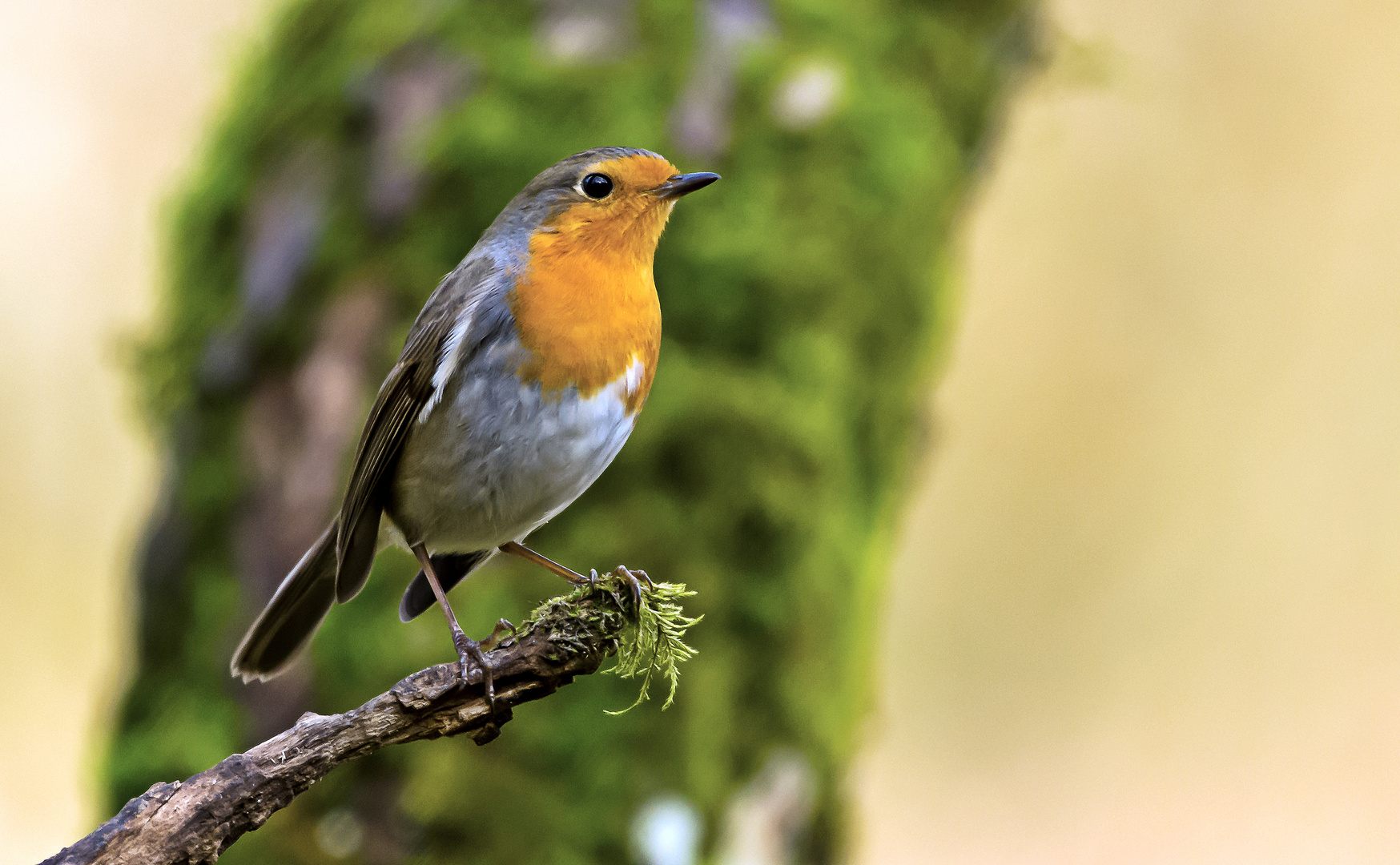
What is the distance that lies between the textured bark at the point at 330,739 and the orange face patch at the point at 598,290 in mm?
615

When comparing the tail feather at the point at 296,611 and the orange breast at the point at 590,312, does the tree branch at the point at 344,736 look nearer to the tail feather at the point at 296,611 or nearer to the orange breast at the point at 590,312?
the orange breast at the point at 590,312

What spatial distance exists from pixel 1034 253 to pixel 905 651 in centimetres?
264

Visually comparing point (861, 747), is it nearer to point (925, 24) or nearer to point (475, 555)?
point (475, 555)

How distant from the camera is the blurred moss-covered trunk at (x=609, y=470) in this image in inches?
124

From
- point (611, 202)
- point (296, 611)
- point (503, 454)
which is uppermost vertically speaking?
point (611, 202)

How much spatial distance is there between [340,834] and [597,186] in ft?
5.94

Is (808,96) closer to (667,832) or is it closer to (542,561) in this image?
(542,561)

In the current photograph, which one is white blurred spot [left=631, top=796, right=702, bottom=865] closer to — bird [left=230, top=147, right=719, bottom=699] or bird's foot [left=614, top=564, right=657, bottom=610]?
bird [left=230, top=147, right=719, bottom=699]

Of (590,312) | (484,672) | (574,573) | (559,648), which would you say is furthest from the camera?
(574,573)

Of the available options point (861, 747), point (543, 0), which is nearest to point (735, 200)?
point (543, 0)

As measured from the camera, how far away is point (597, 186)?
2662mm

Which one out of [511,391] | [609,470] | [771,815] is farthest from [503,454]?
[771,815]

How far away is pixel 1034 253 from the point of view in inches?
290

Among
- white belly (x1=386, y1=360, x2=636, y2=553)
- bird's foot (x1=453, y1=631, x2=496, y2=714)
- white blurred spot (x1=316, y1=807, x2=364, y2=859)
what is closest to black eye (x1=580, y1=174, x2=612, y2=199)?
white belly (x1=386, y1=360, x2=636, y2=553)
